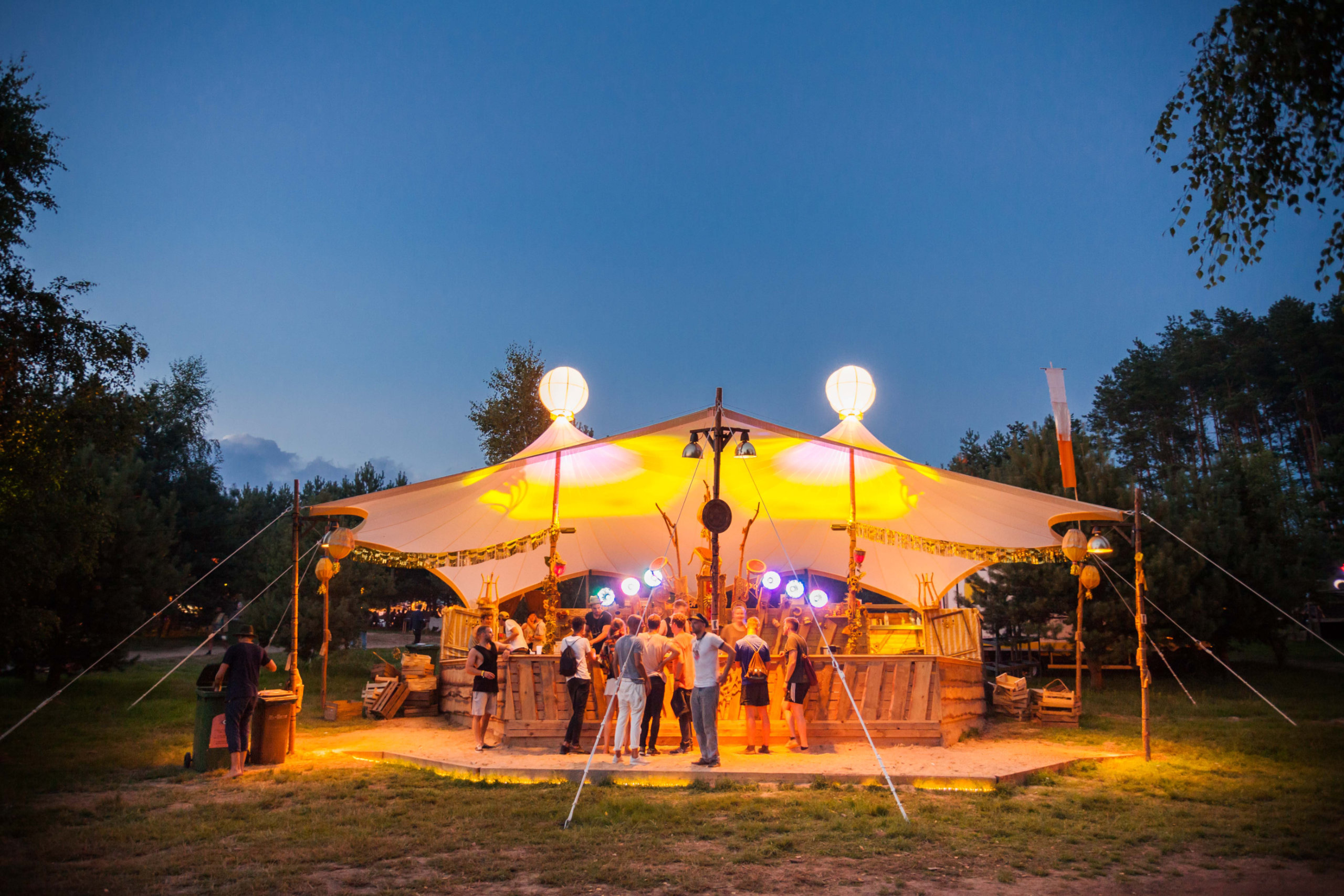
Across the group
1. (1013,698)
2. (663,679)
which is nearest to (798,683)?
(663,679)

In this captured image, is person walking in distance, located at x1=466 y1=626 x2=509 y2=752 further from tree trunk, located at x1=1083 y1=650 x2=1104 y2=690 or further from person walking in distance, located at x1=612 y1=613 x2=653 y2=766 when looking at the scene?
tree trunk, located at x1=1083 y1=650 x2=1104 y2=690

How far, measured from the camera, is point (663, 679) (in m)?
8.69

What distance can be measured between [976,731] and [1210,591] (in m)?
8.59

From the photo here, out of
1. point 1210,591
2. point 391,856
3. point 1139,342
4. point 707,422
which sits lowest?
point 391,856

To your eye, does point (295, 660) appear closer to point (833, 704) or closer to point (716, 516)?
point (716, 516)

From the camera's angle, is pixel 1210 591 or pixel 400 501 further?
pixel 1210 591

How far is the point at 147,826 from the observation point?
5.71m

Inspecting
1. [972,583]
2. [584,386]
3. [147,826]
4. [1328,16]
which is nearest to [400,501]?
[584,386]

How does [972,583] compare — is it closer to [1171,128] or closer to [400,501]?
[400,501]

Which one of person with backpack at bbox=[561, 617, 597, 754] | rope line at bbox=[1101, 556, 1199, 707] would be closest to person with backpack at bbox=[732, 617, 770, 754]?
person with backpack at bbox=[561, 617, 597, 754]

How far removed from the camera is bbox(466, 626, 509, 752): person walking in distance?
919cm

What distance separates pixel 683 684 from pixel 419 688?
5.51 m

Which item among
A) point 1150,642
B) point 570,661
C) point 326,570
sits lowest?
point 570,661

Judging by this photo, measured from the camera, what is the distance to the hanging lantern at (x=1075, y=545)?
1092 cm
